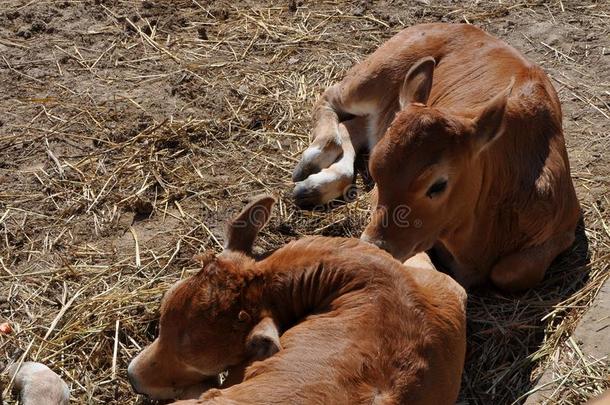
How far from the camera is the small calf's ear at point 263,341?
4.65m

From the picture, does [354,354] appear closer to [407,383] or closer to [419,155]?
[407,383]

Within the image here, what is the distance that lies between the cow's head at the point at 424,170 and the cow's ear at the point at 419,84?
11.0 inches

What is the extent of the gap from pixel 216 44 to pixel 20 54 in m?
1.70

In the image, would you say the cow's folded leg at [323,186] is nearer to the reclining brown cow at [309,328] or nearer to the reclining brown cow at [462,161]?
the reclining brown cow at [462,161]

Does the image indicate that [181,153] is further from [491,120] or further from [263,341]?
[263,341]

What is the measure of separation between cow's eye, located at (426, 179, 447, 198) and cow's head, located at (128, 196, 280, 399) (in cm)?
107

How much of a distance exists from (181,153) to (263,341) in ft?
10.0

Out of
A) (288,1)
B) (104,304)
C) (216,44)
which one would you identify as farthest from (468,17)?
(104,304)

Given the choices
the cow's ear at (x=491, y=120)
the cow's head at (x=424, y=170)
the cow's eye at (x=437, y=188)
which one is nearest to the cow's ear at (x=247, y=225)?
the cow's head at (x=424, y=170)

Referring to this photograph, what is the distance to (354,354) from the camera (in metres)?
4.66

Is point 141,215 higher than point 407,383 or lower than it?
lower

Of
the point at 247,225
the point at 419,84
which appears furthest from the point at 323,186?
the point at 247,225

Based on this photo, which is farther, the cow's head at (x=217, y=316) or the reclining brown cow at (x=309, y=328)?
the cow's head at (x=217, y=316)

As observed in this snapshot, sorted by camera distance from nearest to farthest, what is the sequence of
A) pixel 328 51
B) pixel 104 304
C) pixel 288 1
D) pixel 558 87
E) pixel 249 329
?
pixel 249 329 → pixel 104 304 → pixel 558 87 → pixel 328 51 → pixel 288 1
